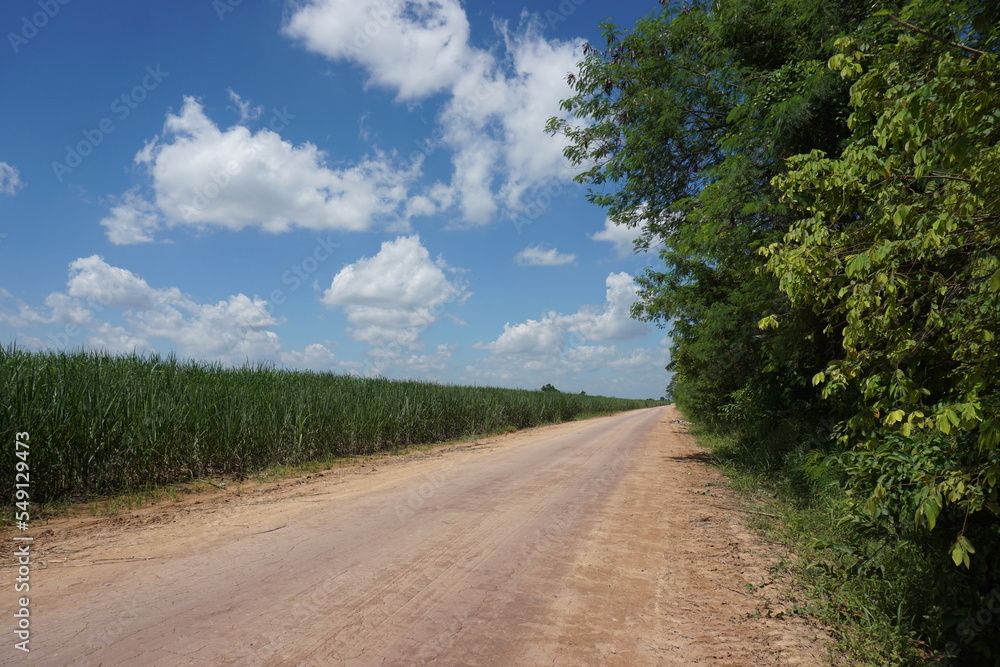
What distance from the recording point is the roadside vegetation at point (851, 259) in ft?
7.82

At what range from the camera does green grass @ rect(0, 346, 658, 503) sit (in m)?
6.64

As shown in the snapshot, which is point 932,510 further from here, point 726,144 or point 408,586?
point 726,144

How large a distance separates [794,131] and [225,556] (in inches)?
324

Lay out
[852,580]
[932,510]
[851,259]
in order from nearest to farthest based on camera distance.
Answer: [932,510], [851,259], [852,580]

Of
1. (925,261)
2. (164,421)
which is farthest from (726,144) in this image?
(164,421)

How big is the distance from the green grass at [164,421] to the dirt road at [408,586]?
3.98ft

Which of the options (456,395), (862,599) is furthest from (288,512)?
(456,395)

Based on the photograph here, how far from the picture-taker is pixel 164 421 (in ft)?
26.6

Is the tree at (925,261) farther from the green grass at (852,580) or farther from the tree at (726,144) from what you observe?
the tree at (726,144)

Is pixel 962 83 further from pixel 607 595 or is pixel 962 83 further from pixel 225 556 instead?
pixel 225 556

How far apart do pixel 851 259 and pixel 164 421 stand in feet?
30.7

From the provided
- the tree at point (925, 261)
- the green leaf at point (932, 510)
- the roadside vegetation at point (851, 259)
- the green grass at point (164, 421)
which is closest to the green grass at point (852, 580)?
the roadside vegetation at point (851, 259)

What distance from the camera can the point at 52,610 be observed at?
3279mm

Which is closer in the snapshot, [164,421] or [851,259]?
[851,259]
